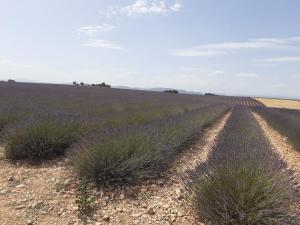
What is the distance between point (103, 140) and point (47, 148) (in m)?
1.41

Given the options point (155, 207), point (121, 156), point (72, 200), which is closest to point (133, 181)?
point (121, 156)

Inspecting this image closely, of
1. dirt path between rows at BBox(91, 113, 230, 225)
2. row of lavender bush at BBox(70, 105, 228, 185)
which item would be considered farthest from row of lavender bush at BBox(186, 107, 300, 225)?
row of lavender bush at BBox(70, 105, 228, 185)

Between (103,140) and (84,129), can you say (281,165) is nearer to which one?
(103,140)

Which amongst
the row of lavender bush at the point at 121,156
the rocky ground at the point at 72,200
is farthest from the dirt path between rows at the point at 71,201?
the row of lavender bush at the point at 121,156

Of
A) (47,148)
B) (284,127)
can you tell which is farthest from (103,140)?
(284,127)

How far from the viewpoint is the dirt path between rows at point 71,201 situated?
11.2ft

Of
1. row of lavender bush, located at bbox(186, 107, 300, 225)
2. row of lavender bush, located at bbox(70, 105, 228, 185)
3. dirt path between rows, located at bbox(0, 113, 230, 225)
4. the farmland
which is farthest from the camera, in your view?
row of lavender bush, located at bbox(70, 105, 228, 185)

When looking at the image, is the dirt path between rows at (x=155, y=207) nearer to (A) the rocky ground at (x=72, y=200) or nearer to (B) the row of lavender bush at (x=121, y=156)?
(A) the rocky ground at (x=72, y=200)

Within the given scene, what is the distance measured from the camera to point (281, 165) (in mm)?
3475

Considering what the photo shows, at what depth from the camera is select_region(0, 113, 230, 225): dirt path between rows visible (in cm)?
342

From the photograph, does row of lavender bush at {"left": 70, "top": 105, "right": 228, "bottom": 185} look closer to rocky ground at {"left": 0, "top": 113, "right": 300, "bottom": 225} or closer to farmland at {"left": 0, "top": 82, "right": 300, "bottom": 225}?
farmland at {"left": 0, "top": 82, "right": 300, "bottom": 225}

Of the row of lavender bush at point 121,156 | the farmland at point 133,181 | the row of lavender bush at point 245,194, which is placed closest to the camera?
the row of lavender bush at point 245,194

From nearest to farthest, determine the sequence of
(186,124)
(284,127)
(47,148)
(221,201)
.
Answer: (221,201)
(47,148)
(186,124)
(284,127)

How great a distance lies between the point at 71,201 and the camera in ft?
12.5
